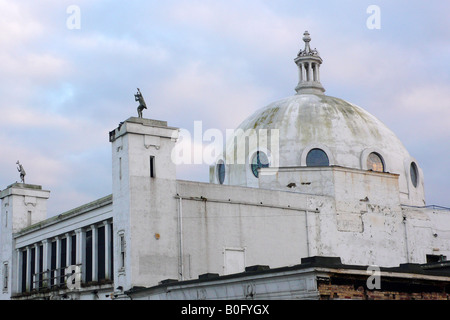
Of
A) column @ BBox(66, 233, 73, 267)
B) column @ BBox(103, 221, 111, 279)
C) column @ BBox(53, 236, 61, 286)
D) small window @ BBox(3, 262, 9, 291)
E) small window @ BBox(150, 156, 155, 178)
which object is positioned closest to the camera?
small window @ BBox(150, 156, 155, 178)

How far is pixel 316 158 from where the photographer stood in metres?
45.8

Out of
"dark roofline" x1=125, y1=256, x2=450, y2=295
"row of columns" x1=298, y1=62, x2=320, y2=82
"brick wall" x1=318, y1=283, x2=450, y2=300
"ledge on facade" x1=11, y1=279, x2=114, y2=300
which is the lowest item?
"brick wall" x1=318, y1=283, x2=450, y2=300

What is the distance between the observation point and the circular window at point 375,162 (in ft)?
153

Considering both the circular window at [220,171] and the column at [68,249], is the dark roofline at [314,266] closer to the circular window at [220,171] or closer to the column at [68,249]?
the column at [68,249]

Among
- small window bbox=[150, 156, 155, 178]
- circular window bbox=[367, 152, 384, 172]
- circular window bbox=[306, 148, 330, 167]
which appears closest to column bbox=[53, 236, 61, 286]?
small window bbox=[150, 156, 155, 178]

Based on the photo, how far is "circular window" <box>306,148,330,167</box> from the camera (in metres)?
45.7

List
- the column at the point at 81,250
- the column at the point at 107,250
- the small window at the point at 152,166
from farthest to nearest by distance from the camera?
1. the column at the point at 81,250
2. the column at the point at 107,250
3. the small window at the point at 152,166

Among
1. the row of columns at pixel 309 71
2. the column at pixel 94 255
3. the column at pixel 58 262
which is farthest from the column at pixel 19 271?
the row of columns at pixel 309 71

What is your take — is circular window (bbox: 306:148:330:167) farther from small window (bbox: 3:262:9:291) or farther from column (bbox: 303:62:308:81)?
small window (bbox: 3:262:9:291)

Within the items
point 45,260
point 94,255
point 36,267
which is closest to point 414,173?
point 94,255

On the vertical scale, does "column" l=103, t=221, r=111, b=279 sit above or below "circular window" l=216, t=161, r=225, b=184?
below

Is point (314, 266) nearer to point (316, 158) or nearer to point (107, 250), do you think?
point (107, 250)
